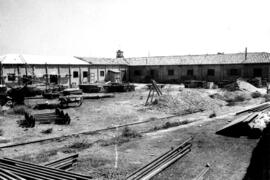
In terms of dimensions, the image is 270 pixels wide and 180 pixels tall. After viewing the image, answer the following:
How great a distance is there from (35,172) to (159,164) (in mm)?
3186

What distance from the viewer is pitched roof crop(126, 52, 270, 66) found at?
33219 millimetres

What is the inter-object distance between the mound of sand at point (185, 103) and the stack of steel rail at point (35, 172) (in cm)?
1084

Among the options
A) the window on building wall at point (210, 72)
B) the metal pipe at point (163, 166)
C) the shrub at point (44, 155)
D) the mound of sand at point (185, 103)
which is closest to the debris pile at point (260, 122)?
the metal pipe at point (163, 166)

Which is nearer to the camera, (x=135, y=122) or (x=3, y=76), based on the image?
(x=135, y=122)

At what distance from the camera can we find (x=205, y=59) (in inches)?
1467

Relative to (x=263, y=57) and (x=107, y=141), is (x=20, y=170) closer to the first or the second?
(x=107, y=141)

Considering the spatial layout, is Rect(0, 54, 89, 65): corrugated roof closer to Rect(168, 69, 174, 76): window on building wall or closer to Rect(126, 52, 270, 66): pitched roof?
Rect(126, 52, 270, 66): pitched roof

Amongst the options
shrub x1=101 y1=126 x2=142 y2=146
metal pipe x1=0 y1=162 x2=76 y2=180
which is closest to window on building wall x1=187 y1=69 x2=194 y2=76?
shrub x1=101 y1=126 x2=142 y2=146

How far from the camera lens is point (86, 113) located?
15281mm

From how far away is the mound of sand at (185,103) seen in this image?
16.2 meters

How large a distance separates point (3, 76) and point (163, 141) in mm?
21443

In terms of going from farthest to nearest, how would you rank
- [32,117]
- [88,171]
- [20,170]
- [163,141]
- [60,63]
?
[60,63] → [32,117] → [163,141] → [88,171] → [20,170]

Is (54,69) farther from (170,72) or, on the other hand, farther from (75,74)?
(170,72)

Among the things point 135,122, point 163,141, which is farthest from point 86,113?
point 163,141
